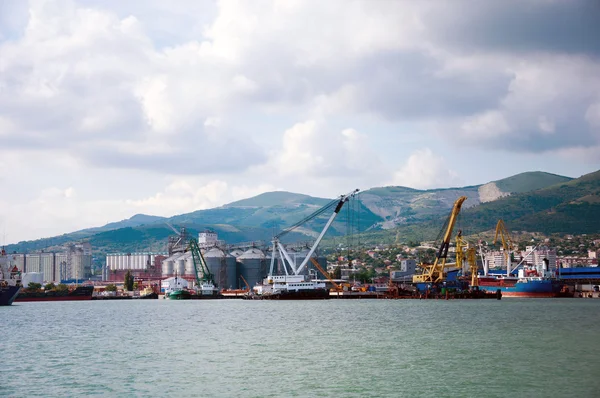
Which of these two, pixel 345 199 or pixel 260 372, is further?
pixel 345 199

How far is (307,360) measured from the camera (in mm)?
39344

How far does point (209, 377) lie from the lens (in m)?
33.8

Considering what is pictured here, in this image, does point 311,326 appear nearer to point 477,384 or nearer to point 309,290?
point 477,384

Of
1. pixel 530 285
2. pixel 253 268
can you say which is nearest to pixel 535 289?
pixel 530 285

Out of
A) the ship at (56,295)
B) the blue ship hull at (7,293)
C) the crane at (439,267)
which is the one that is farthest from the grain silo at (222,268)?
the blue ship hull at (7,293)

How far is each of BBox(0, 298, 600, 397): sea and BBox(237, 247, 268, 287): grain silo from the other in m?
111

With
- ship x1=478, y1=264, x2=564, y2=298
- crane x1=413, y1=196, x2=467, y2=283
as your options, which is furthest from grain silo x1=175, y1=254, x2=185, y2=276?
ship x1=478, y1=264, x2=564, y2=298

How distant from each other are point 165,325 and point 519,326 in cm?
2889

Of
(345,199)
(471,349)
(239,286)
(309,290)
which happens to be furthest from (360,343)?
(239,286)

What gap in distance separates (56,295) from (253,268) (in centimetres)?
4407

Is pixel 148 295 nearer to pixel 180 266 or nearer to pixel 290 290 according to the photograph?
pixel 180 266

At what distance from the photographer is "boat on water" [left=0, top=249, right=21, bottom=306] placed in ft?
374

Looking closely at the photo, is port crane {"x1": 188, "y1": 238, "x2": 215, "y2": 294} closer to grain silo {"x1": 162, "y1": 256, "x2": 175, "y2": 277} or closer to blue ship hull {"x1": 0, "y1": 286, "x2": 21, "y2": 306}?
grain silo {"x1": 162, "y1": 256, "x2": 175, "y2": 277}

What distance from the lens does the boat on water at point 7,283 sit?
113875mm
